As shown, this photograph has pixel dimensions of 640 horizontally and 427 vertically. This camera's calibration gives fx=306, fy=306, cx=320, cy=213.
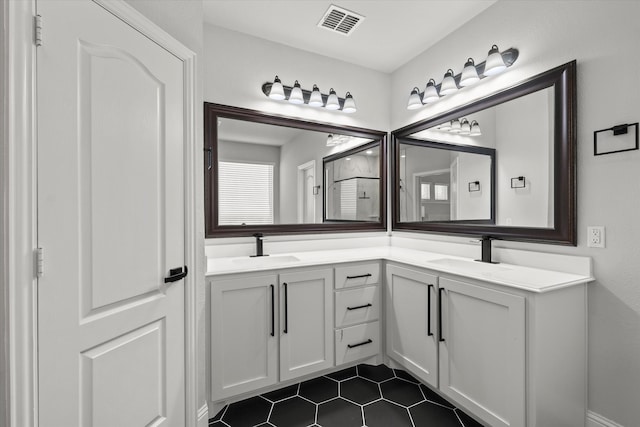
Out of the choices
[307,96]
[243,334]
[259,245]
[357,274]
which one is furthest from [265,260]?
[307,96]

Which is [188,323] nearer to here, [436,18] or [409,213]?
[409,213]

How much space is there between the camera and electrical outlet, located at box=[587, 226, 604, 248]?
153 centimetres

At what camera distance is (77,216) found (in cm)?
100

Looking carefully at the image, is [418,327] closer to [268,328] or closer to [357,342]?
[357,342]

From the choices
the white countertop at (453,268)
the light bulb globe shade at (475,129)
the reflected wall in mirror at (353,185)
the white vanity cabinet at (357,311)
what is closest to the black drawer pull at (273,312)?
the white countertop at (453,268)

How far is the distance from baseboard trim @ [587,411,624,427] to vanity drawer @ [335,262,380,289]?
1299 millimetres

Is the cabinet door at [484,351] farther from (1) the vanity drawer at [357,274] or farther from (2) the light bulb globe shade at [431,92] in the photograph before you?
(2) the light bulb globe shade at [431,92]

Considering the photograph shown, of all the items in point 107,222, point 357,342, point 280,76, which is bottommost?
point 357,342

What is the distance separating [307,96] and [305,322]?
1791 millimetres

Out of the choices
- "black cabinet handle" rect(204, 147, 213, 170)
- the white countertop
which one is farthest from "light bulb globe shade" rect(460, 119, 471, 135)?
"black cabinet handle" rect(204, 147, 213, 170)

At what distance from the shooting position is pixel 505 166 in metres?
1.97

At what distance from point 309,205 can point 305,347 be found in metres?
1.13

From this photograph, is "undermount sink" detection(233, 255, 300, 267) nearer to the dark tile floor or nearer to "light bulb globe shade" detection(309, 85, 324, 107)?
the dark tile floor

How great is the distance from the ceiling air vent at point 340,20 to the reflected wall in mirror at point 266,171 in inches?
28.2
